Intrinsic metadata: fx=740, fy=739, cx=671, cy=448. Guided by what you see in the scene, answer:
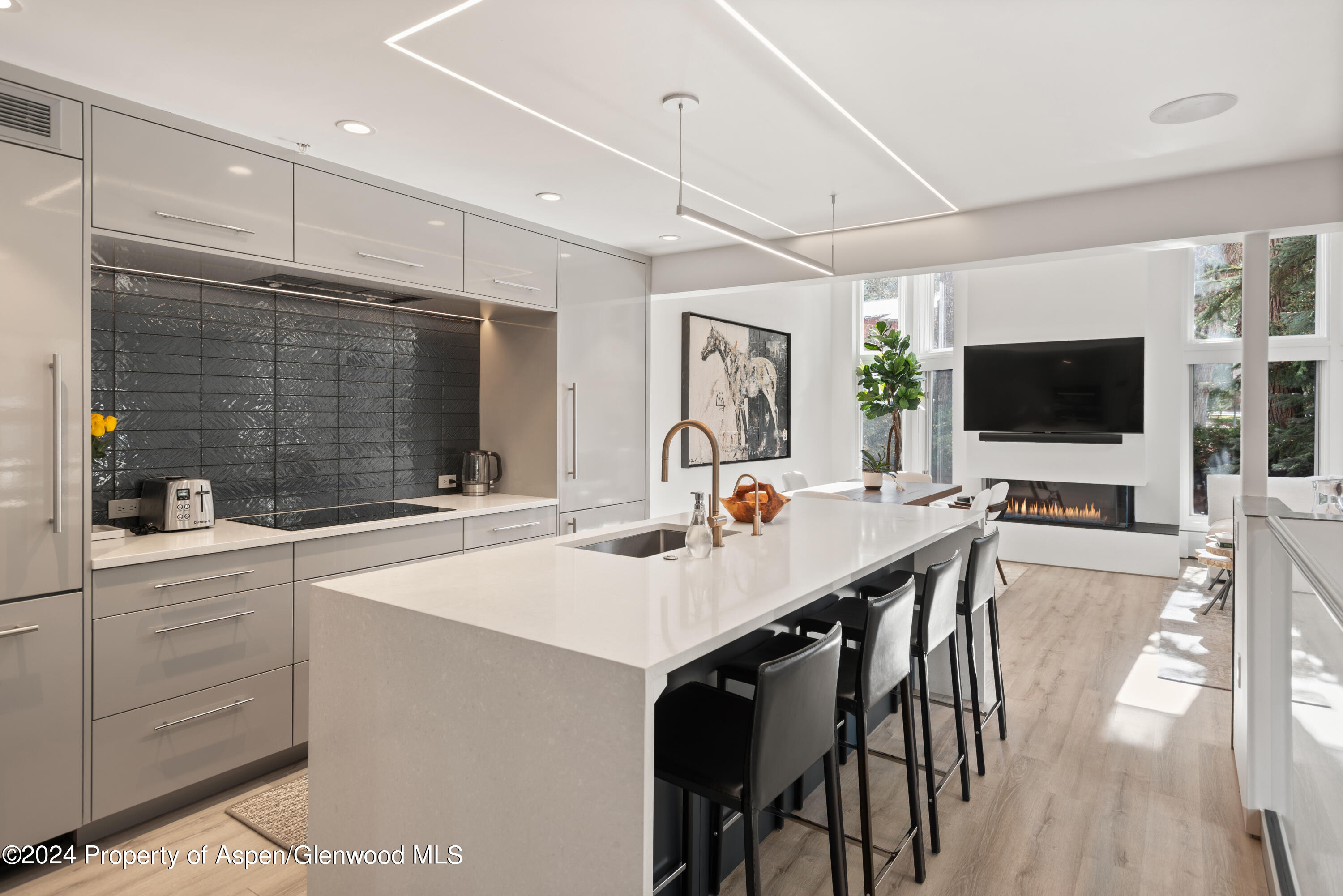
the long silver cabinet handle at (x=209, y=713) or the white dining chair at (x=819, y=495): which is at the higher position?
the white dining chair at (x=819, y=495)

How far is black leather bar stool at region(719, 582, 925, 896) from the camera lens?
6.37 ft

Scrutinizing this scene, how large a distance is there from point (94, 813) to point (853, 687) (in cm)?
242

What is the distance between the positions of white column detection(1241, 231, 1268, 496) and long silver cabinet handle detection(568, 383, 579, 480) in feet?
10.7

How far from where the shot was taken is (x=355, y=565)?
308cm

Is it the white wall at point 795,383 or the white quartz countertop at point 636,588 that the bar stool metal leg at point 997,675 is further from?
the white wall at point 795,383

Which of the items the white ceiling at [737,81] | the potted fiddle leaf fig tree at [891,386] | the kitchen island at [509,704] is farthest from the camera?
the potted fiddle leaf fig tree at [891,386]

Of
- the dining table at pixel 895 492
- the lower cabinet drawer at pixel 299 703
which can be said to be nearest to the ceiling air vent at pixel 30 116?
the lower cabinet drawer at pixel 299 703

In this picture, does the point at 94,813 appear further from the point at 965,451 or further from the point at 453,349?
the point at 965,451

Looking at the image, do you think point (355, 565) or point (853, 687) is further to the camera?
point (355, 565)

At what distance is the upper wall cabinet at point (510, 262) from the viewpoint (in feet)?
12.2

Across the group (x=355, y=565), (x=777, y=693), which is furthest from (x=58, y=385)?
(x=777, y=693)

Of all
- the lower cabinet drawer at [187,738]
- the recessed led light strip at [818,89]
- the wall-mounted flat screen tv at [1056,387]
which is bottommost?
the lower cabinet drawer at [187,738]

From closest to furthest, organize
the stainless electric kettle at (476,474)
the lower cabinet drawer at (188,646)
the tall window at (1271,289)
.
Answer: the lower cabinet drawer at (188,646)
the stainless electric kettle at (476,474)
the tall window at (1271,289)

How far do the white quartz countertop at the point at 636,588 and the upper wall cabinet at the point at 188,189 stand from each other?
1.53 metres
